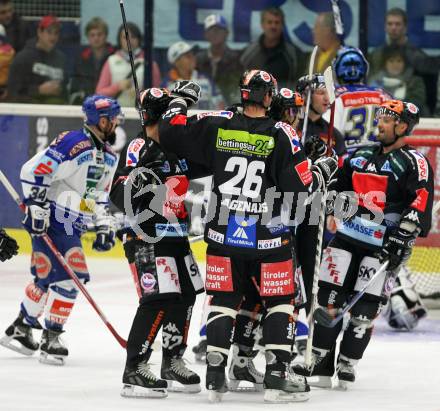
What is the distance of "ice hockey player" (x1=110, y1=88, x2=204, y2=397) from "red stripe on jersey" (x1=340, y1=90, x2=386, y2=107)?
2236mm

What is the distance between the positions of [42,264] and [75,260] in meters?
0.18

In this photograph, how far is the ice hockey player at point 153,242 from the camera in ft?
21.6

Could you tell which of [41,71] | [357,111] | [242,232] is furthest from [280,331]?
[41,71]

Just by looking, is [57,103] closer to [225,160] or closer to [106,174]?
[106,174]

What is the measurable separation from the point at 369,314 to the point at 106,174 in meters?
1.79

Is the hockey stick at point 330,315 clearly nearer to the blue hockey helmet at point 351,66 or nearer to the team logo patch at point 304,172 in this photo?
the team logo patch at point 304,172

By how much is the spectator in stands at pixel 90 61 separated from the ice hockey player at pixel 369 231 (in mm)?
5234

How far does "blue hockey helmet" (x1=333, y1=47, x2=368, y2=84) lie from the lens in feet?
28.9

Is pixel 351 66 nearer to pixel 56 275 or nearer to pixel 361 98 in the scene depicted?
pixel 361 98

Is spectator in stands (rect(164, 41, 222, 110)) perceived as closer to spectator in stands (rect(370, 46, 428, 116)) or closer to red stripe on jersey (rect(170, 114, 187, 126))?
spectator in stands (rect(370, 46, 428, 116))

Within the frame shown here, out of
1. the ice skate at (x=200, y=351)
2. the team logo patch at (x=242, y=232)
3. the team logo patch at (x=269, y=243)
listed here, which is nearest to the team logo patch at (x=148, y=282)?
the team logo patch at (x=242, y=232)

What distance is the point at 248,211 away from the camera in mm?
6414

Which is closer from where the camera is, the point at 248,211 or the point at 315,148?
the point at 248,211

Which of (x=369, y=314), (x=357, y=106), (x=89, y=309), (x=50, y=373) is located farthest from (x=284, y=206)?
(x=89, y=309)
